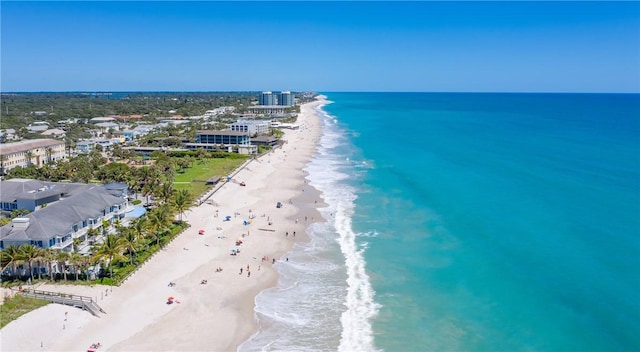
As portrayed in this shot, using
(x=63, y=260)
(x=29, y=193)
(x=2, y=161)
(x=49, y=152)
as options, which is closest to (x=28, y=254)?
(x=63, y=260)

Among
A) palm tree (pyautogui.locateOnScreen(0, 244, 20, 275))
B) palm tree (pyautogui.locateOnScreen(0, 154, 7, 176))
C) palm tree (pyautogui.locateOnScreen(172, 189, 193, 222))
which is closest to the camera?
palm tree (pyautogui.locateOnScreen(0, 244, 20, 275))

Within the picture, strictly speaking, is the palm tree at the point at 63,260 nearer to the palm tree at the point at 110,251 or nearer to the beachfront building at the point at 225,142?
Answer: the palm tree at the point at 110,251

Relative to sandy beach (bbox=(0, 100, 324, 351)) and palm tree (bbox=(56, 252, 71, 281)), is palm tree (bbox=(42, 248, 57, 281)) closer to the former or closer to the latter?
palm tree (bbox=(56, 252, 71, 281))

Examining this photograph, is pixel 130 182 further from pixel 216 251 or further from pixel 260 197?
pixel 216 251

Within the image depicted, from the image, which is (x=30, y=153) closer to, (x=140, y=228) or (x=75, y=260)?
(x=140, y=228)

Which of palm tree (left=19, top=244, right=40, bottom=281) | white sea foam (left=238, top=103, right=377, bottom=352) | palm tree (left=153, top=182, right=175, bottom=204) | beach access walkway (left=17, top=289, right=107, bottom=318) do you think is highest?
palm tree (left=153, top=182, right=175, bottom=204)

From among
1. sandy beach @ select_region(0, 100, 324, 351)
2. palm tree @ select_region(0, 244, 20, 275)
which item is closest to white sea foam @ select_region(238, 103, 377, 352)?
sandy beach @ select_region(0, 100, 324, 351)
